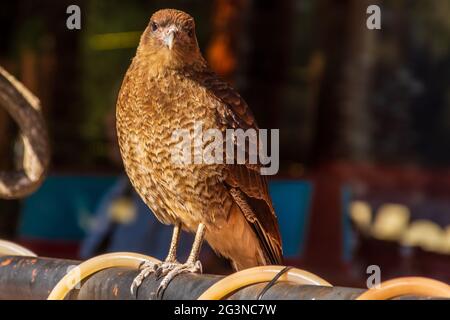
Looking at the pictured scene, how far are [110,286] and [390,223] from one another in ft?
11.4

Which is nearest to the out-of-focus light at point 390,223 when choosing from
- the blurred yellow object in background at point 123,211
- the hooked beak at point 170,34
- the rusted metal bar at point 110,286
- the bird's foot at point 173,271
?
the blurred yellow object in background at point 123,211

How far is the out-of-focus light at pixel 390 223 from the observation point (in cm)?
441

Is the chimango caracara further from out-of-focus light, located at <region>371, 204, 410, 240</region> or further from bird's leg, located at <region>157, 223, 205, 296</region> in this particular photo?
out-of-focus light, located at <region>371, 204, 410, 240</region>

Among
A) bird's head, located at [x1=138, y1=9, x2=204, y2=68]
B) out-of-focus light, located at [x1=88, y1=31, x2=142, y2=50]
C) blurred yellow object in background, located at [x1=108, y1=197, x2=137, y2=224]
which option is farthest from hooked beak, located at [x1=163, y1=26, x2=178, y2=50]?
blurred yellow object in background, located at [x1=108, y1=197, x2=137, y2=224]

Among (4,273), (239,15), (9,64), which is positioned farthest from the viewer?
(9,64)

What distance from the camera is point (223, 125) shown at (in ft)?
4.70

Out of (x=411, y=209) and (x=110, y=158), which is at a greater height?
(x=110, y=158)

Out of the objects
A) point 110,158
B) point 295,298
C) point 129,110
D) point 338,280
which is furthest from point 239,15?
point 295,298

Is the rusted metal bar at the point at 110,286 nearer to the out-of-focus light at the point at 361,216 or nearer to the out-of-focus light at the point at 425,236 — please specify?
the out-of-focus light at the point at 425,236

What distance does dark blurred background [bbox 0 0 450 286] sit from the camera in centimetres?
408

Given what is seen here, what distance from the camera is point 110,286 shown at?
110cm

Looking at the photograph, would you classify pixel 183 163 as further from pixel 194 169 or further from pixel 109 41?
pixel 109 41

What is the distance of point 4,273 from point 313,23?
3.86 meters

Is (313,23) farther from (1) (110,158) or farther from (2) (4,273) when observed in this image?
(2) (4,273)
